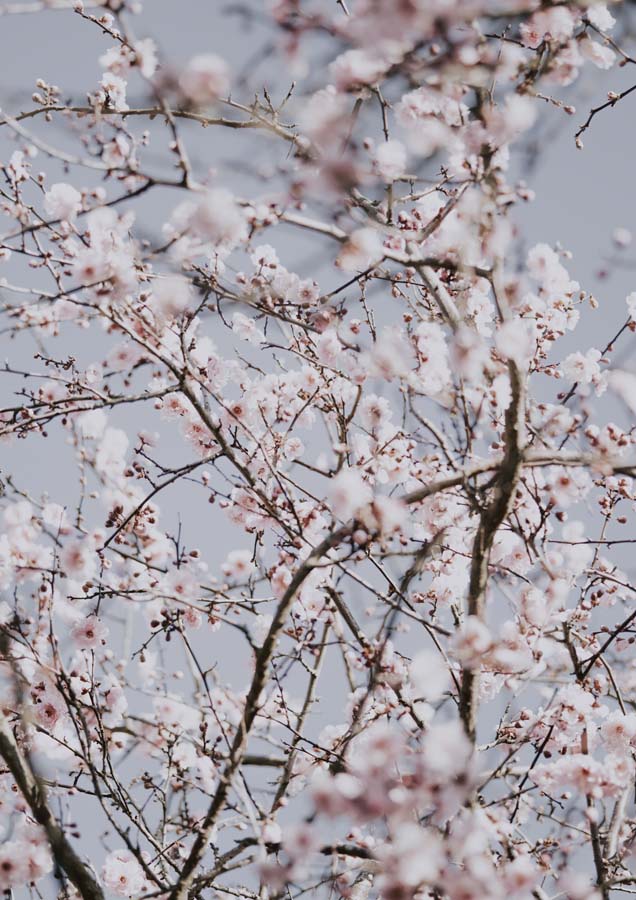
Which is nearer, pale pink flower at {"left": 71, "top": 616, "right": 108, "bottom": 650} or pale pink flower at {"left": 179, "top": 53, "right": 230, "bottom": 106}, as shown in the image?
pale pink flower at {"left": 179, "top": 53, "right": 230, "bottom": 106}

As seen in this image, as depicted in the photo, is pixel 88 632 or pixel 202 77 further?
pixel 88 632

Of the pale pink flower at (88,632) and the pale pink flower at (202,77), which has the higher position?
the pale pink flower at (202,77)

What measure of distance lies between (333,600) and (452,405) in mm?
1740

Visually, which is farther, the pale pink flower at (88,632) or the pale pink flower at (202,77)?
the pale pink flower at (88,632)

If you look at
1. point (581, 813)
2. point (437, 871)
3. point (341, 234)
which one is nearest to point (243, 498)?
point (341, 234)

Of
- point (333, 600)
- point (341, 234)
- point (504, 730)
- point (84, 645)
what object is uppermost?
point (341, 234)

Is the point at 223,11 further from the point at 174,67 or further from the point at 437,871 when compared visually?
the point at 437,871

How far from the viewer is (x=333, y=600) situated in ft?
14.2

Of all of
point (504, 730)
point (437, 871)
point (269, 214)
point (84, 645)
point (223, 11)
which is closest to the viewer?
point (437, 871)

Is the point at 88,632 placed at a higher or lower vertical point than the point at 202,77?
lower

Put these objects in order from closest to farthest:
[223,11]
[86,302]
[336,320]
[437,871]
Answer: [437,871] < [223,11] < [86,302] < [336,320]

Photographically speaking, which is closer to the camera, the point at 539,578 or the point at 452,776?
the point at 452,776

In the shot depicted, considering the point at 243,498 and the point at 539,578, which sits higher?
the point at 243,498

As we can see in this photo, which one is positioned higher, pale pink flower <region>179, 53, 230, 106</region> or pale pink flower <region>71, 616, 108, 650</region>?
pale pink flower <region>179, 53, 230, 106</region>
